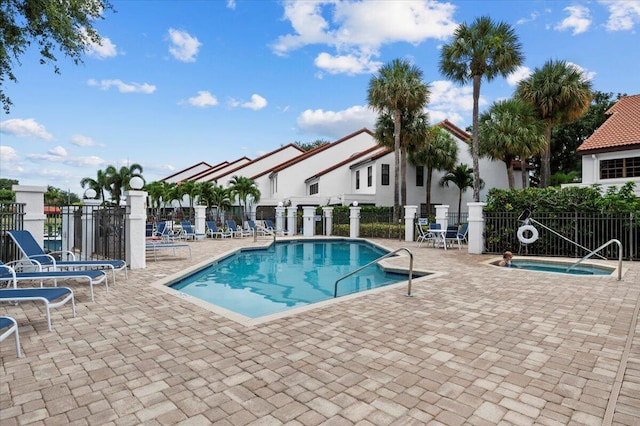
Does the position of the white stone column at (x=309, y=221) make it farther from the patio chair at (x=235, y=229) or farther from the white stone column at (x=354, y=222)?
the patio chair at (x=235, y=229)

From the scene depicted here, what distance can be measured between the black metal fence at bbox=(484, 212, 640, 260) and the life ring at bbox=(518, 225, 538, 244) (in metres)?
0.50

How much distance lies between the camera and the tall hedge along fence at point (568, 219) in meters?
12.6

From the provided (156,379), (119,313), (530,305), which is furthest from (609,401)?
(119,313)

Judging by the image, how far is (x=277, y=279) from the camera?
438 inches

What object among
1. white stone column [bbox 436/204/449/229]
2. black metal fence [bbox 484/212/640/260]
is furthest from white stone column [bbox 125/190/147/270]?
white stone column [bbox 436/204/449/229]

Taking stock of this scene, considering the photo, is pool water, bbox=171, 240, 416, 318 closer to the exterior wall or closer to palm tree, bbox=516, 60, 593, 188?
the exterior wall

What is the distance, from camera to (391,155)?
99.7ft

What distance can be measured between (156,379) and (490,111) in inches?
1135

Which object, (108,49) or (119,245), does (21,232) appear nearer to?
(119,245)

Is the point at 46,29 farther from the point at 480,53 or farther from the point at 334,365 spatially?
the point at 480,53

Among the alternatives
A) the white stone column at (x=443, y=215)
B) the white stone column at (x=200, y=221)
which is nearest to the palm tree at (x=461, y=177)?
the white stone column at (x=443, y=215)

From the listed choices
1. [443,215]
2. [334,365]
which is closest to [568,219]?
[443,215]

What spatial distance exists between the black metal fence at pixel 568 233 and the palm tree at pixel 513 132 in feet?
38.3

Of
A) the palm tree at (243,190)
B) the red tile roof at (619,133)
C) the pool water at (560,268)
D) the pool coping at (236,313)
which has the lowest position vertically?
the pool water at (560,268)
